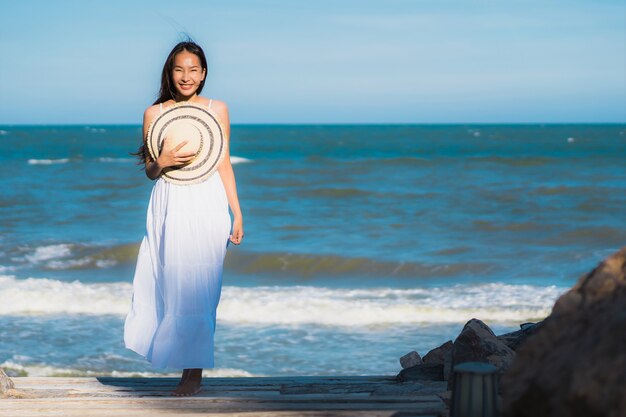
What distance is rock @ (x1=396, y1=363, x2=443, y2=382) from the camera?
495cm

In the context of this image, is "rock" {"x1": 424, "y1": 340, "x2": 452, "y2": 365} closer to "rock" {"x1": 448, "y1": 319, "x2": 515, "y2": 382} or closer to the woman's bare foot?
"rock" {"x1": 448, "y1": 319, "x2": 515, "y2": 382}

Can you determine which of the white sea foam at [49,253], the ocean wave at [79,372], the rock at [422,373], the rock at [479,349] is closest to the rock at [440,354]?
the rock at [422,373]

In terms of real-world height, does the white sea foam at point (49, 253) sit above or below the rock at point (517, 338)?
below

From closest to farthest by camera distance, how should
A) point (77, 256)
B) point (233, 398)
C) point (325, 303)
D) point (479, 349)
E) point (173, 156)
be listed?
1. point (233, 398)
2. point (173, 156)
3. point (479, 349)
4. point (325, 303)
5. point (77, 256)

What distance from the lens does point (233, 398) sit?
429 centimetres

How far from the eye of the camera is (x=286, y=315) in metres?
9.35

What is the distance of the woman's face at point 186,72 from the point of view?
4453 millimetres

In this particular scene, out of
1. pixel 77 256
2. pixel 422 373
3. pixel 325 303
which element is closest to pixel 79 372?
pixel 325 303

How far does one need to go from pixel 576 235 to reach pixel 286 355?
838 cm

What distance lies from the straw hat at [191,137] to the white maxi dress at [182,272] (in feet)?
0.18

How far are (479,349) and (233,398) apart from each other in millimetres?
1322

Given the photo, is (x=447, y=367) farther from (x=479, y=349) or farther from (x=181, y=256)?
(x=181, y=256)

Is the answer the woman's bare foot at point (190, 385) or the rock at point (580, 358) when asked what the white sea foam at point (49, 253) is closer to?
the woman's bare foot at point (190, 385)

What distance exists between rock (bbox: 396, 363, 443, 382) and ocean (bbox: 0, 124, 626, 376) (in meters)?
2.26
